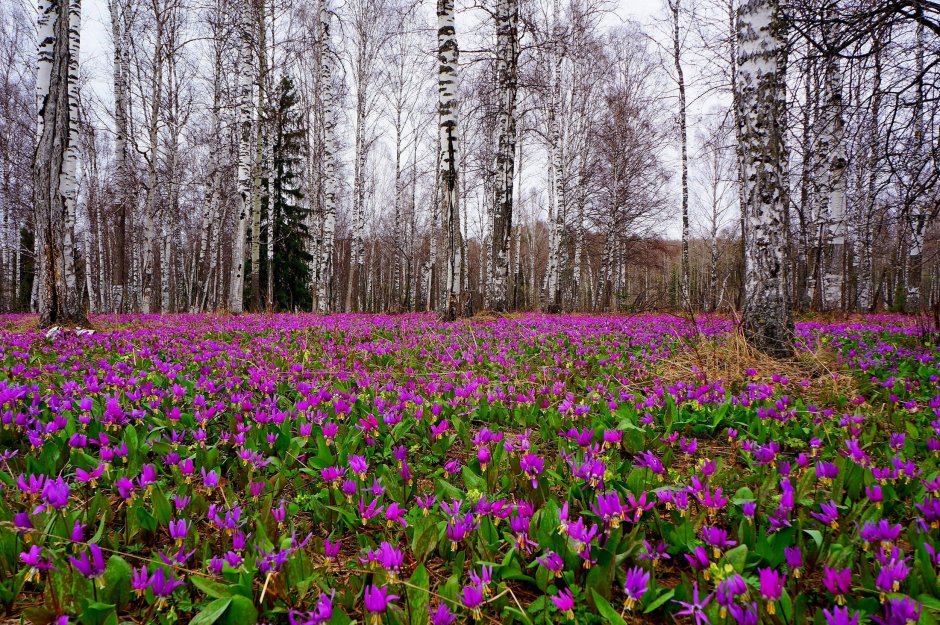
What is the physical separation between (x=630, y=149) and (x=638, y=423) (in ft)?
67.2

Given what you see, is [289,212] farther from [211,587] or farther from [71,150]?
[211,587]

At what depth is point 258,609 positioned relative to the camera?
4.27 ft

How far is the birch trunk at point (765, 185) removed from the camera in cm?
494

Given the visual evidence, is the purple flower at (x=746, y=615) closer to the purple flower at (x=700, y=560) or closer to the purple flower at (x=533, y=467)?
the purple flower at (x=700, y=560)

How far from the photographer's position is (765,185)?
5004 mm

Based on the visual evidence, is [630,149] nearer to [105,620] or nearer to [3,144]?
[105,620]

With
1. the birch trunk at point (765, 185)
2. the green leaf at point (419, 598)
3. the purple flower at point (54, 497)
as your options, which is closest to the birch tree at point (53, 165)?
the purple flower at point (54, 497)

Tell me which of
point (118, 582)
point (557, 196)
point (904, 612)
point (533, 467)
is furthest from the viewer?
point (557, 196)

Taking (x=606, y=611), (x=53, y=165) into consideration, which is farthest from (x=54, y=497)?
(x=53, y=165)

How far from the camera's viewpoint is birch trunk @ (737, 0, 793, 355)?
494cm

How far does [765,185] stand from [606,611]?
5215 millimetres

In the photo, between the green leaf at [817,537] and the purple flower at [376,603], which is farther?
the green leaf at [817,537]

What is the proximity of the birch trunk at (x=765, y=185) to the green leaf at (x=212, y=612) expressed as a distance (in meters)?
5.26

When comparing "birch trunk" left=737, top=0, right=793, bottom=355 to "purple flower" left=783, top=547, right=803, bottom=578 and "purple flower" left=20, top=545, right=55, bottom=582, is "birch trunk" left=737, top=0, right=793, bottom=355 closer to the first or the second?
"purple flower" left=783, top=547, right=803, bottom=578
